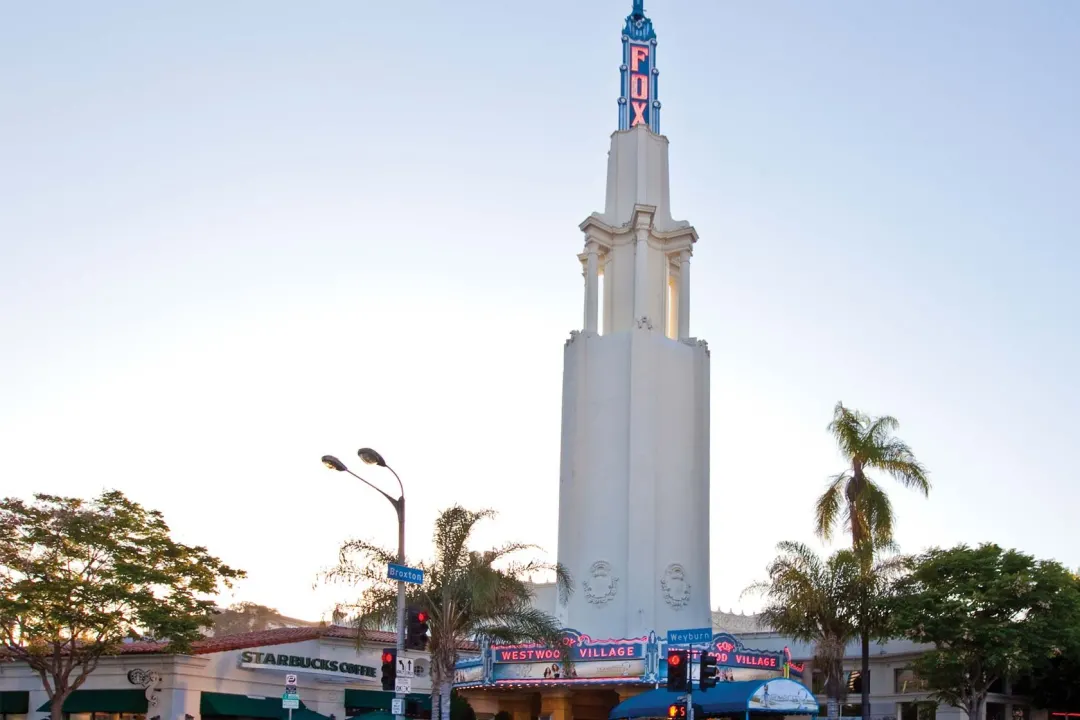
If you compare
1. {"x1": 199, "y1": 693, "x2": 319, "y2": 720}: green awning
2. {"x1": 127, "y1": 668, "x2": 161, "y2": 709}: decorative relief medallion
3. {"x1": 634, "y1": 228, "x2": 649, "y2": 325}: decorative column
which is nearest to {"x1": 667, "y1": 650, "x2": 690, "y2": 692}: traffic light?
{"x1": 199, "y1": 693, "x2": 319, "y2": 720}: green awning

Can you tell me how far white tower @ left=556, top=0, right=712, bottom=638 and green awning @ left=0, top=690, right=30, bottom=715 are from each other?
22046 mm

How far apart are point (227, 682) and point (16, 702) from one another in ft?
28.3

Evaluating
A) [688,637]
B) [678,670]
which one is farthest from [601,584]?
[678,670]

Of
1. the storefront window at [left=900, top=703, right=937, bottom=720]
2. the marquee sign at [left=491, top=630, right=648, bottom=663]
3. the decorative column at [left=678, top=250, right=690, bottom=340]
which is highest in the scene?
the decorative column at [left=678, top=250, right=690, bottom=340]

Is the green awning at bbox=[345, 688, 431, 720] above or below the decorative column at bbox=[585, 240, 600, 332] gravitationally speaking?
below

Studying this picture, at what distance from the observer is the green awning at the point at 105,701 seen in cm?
4181

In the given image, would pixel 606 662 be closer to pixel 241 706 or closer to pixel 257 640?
pixel 257 640

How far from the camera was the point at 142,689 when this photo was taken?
41812 mm

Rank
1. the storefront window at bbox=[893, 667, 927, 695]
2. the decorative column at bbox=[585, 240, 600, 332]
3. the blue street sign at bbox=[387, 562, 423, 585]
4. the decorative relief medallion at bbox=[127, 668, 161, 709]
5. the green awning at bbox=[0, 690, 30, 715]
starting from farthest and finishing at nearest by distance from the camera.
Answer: the decorative column at bbox=[585, 240, 600, 332], the storefront window at bbox=[893, 667, 927, 695], the green awning at bbox=[0, 690, 30, 715], the decorative relief medallion at bbox=[127, 668, 161, 709], the blue street sign at bbox=[387, 562, 423, 585]

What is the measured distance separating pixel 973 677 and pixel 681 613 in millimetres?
12848

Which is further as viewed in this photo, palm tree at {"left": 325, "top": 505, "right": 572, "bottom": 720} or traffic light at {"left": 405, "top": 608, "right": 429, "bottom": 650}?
palm tree at {"left": 325, "top": 505, "right": 572, "bottom": 720}

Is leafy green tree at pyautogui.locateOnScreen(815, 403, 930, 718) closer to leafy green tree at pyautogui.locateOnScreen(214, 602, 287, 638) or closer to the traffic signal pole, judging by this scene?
the traffic signal pole

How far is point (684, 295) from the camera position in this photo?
5909cm

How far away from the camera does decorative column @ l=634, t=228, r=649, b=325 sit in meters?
57.6
